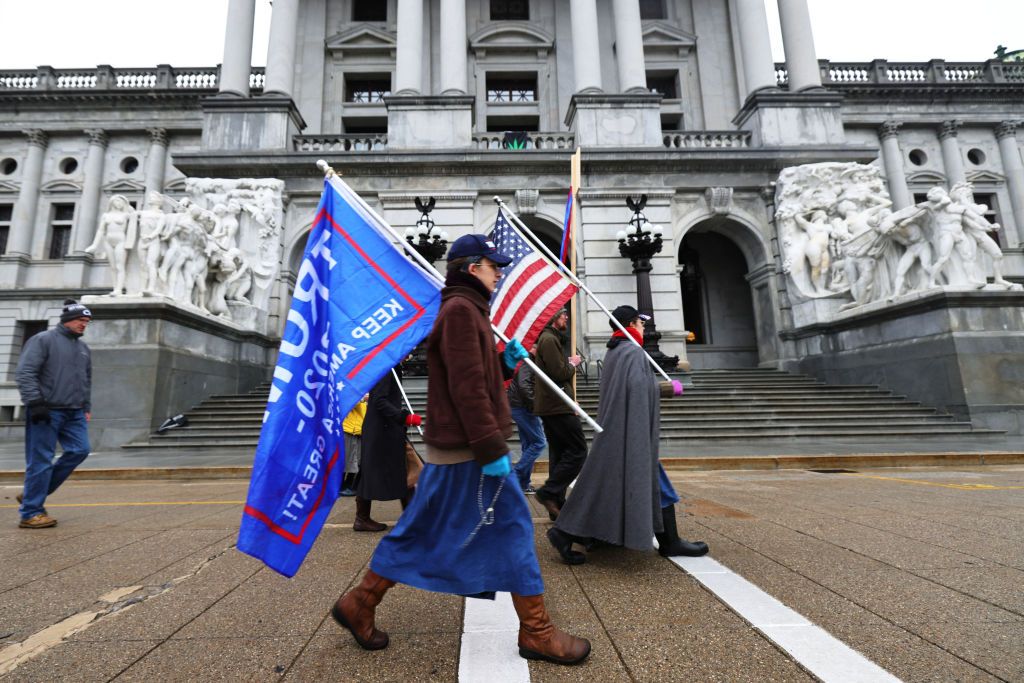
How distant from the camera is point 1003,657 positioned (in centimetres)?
207

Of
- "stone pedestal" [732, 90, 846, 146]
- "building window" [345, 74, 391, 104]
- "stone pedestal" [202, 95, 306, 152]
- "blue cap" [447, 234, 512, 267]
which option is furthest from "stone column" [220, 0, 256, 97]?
"blue cap" [447, 234, 512, 267]

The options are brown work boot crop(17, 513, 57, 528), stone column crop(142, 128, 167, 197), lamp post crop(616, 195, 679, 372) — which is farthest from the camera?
stone column crop(142, 128, 167, 197)

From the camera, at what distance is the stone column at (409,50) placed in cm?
1872

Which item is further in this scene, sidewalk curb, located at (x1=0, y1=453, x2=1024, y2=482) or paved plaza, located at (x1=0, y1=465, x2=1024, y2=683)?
sidewalk curb, located at (x1=0, y1=453, x2=1024, y2=482)

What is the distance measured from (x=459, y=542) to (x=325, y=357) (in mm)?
1194

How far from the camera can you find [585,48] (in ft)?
62.0

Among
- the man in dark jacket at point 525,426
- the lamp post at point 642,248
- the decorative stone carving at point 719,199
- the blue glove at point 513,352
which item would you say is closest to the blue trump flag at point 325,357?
the blue glove at point 513,352

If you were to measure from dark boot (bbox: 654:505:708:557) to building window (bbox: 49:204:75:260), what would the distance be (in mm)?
35037

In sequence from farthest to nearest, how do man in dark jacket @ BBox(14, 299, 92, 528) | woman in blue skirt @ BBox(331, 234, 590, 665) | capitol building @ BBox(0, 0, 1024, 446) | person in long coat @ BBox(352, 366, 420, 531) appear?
capitol building @ BBox(0, 0, 1024, 446)
man in dark jacket @ BBox(14, 299, 92, 528)
person in long coat @ BBox(352, 366, 420, 531)
woman in blue skirt @ BBox(331, 234, 590, 665)

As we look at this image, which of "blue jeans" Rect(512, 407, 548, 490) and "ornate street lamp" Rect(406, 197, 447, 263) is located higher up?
"ornate street lamp" Rect(406, 197, 447, 263)

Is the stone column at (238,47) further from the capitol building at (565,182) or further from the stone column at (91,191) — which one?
the stone column at (91,191)

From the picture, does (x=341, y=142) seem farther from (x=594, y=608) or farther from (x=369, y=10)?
(x=594, y=608)

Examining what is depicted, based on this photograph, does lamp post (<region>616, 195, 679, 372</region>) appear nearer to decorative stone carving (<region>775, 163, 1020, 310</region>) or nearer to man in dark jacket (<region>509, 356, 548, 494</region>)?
decorative stone carving (<region>775, 163, 1020, 310</region>)

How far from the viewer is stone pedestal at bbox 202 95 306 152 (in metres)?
17.8
